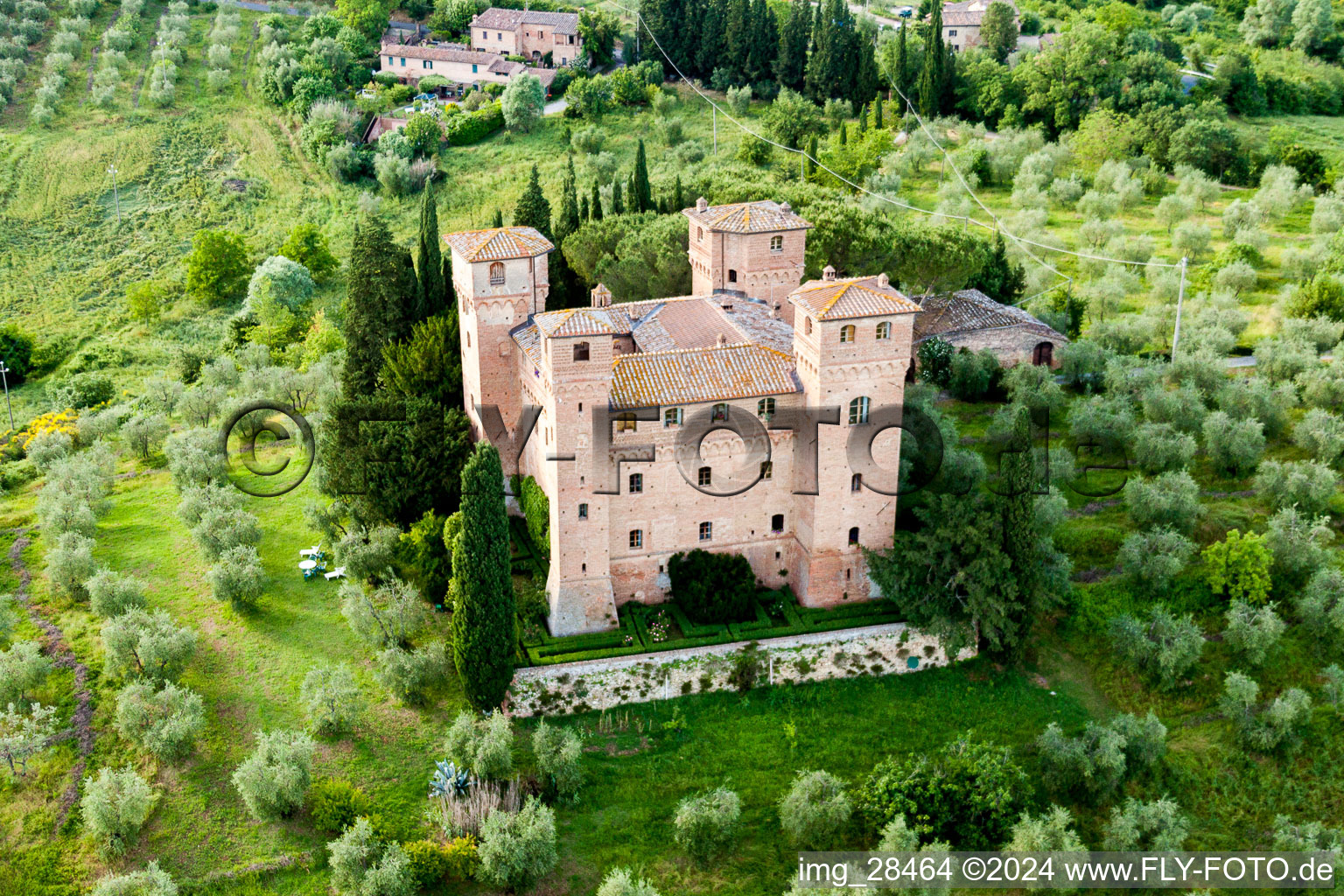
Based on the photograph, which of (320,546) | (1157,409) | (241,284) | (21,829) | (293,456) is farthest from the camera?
(241,284)

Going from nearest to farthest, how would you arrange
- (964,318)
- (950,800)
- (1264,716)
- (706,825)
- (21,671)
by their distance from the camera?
(706,825)
(950,800)
(21,671)
(1264,716)
(964,318)

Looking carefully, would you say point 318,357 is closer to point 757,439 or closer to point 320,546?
point 320,546

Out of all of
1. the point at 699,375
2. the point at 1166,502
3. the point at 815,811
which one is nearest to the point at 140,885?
the point at 815,811

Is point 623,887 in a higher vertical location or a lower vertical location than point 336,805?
lower

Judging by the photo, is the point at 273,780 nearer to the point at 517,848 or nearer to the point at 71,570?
the point at 517,848

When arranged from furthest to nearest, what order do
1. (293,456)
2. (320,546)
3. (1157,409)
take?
(293,456) < (1157,409) < (320,546)

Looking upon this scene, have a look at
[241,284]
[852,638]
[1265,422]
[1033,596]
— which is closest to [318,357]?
[241,284]
